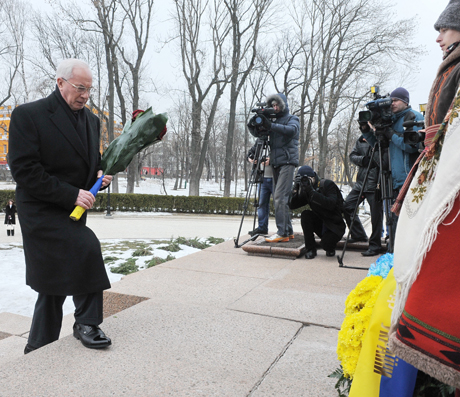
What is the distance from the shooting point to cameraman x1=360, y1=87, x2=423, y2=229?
4.20 meters

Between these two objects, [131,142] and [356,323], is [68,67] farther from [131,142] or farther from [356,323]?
[356,323]

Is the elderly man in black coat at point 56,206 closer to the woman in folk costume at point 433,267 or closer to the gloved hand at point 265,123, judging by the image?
the woman in folk costume at point 433,267

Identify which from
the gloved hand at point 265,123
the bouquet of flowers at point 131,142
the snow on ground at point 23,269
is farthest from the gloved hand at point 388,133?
the snow on ground at point 23,269

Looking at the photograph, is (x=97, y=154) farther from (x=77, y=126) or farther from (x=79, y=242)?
(x=79, y=242)

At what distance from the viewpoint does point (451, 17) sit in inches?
58.5

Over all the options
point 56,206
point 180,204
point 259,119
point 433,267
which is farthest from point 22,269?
point 180,204

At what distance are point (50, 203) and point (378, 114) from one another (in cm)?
326

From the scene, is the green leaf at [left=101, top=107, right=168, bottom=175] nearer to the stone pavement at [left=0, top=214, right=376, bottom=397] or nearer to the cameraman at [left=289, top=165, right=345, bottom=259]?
the stone pavement at [left=0, top=214, right=376, bottom=397]

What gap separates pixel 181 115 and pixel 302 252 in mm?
35170

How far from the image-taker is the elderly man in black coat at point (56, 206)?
2262mm

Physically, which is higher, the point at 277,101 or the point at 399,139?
the point at 277,101

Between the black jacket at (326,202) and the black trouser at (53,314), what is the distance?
10.9 feet

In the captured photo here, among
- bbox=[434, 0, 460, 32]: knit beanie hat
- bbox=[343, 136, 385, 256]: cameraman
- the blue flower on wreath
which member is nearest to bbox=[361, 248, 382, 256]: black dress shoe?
bbox=[343, 136, 385, 256]: cameraman

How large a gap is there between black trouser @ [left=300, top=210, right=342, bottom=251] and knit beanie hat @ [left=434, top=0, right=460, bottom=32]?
3.78 metres
